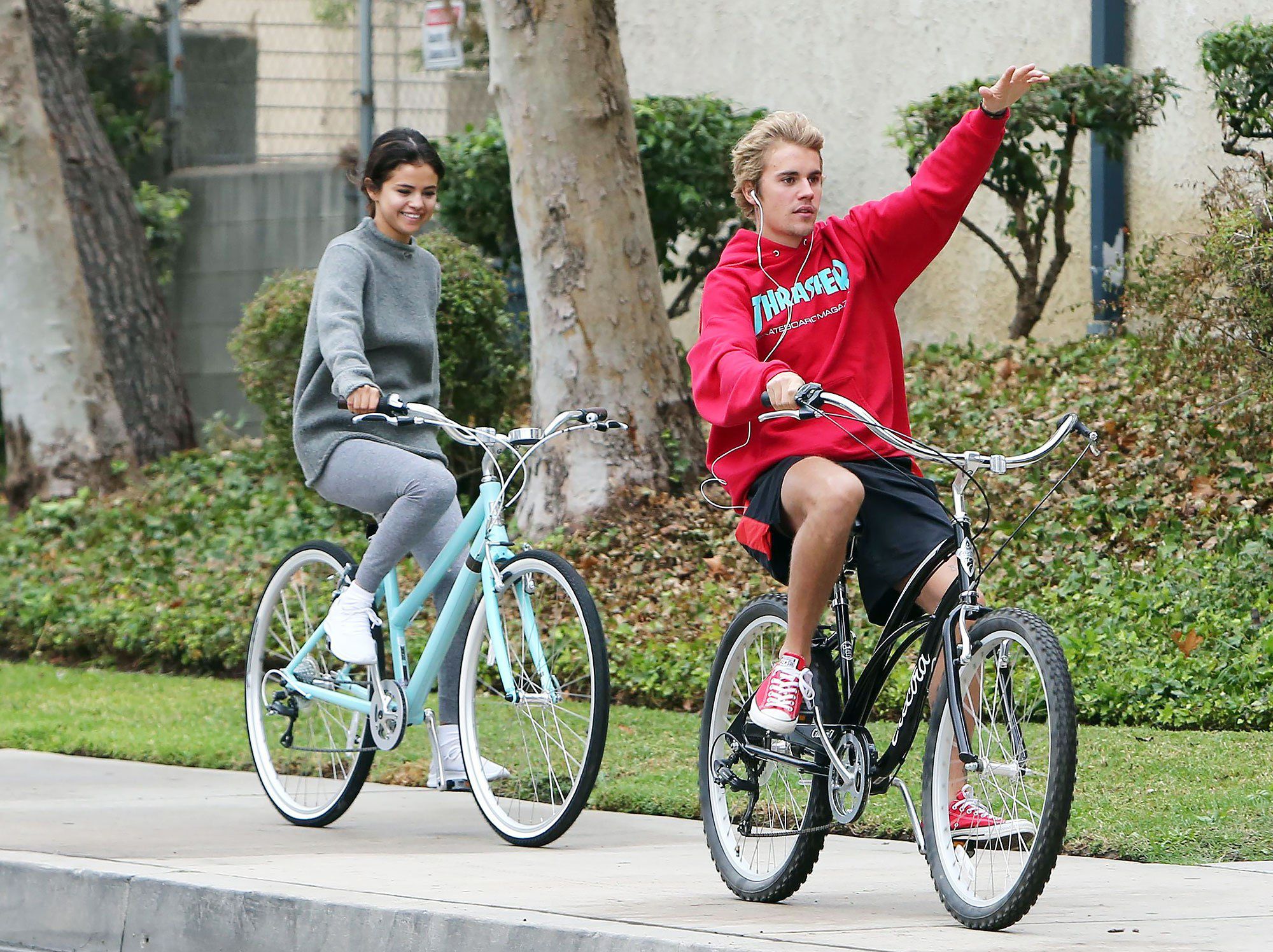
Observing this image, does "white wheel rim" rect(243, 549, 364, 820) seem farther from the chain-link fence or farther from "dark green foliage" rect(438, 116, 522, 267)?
the chain-link fence

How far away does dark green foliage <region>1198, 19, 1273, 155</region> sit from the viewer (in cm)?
975

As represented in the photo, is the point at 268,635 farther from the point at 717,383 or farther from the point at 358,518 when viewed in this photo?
the point at 358,518

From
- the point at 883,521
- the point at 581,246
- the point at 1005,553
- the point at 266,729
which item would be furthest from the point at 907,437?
the point at 581,246

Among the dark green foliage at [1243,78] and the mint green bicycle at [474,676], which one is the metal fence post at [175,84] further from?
the mint green bicycle at [474,676]

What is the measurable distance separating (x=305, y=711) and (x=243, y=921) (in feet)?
5.82

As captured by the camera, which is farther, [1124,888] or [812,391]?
[1124,888]

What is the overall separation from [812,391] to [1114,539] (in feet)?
17.0

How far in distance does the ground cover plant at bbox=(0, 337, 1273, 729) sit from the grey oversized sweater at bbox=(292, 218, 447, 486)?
2488 mm

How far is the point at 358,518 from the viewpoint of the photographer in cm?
1148

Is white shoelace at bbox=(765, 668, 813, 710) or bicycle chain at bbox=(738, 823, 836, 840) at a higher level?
white shoelace at bbox=(765, 668, 813, 710)

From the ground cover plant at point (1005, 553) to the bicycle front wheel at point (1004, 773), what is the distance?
3.02 metres

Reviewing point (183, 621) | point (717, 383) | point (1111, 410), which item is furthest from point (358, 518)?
point (717, 383)

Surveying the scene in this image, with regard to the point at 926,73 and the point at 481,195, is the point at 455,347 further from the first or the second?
the point at 926,73

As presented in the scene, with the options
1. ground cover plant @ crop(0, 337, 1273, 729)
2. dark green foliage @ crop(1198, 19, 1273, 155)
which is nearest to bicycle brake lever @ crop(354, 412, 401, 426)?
ground cover plant @ crop(0, 337, 1273, 729)
